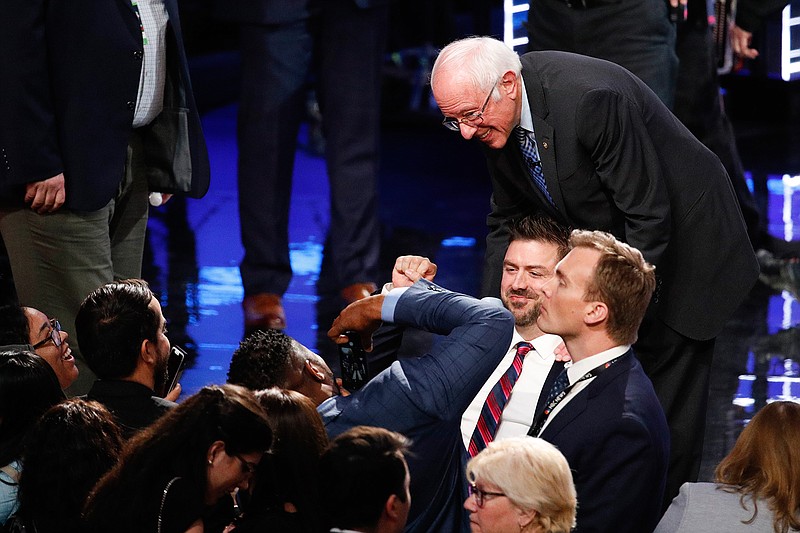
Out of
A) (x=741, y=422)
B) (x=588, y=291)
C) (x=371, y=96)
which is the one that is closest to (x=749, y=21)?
(x=371, y=96)

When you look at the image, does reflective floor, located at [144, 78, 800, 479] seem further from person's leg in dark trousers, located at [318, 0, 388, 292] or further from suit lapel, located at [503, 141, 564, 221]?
suit lapel, located at [503, 141, 564, 221]

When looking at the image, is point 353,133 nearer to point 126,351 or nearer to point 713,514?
point 126,351

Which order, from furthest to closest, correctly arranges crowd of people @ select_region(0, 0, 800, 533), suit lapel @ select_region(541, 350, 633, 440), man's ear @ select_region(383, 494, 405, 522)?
suit lapel @ select_region(541, 350, 633, 440)
crowd of people @ select_region(0, 0, 800, 533)
man's ear @ select_region(383, 494, 405, 522)

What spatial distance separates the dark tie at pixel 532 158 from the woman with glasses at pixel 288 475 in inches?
45.4

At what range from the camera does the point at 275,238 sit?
17.7 feet

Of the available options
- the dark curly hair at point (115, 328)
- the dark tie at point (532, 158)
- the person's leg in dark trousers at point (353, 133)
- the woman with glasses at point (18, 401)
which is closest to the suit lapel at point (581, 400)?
the dark tie at point (532, 158)

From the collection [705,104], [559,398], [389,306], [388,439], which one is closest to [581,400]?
[559,398]

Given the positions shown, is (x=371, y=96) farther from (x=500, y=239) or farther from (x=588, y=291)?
(x=588, y=291)

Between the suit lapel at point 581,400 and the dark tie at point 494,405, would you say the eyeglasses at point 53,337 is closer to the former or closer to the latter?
the dark tie at point 494,405

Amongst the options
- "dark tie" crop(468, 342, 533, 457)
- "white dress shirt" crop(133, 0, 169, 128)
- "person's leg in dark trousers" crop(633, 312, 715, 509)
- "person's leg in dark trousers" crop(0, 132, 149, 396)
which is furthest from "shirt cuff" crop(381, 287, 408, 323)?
"white dress shirt" crop(133, 0, 169, 128)

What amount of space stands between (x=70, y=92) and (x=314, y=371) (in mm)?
1260

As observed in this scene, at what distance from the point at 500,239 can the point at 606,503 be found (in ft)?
4.14

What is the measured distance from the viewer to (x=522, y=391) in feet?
11.1

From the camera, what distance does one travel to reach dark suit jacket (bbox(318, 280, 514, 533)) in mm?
2604
